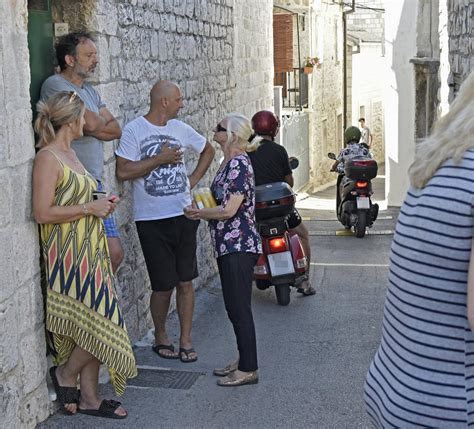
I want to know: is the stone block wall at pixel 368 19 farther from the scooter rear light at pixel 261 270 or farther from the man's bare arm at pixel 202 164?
the man's bare arm at pixel 202 164

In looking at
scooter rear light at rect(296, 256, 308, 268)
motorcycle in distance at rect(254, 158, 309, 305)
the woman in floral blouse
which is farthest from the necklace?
scooter rear light at rect(296, 256, 308, 268)

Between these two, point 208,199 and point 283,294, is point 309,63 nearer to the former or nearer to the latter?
point 283,294

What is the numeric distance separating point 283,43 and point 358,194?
1390 centimetres

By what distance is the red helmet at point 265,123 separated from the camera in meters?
7.95

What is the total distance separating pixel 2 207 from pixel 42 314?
77 centimetres

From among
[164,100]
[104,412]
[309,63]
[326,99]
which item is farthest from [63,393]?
[326,99]

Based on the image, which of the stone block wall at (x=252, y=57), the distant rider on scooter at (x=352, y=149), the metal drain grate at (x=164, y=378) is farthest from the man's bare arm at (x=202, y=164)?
the distant rider on scooter at (x=352, y=149)

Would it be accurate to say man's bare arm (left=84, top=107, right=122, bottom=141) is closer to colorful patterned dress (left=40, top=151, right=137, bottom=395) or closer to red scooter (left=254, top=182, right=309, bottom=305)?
colorful patterned dress (left=40, top=151, right=137, bottom=395)

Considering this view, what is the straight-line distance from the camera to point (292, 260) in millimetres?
8227

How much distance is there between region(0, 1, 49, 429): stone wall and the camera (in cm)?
441

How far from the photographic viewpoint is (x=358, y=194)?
12.8 m

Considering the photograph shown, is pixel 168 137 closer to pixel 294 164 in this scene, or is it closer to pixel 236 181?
pixel 236 181

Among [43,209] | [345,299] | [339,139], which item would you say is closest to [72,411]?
[43,209]

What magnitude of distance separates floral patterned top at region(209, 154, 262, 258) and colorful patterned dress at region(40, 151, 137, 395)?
0.89 m
